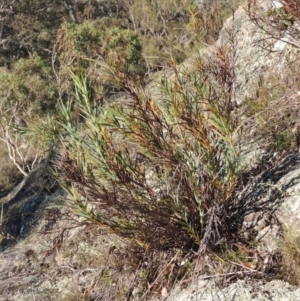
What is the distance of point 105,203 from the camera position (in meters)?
2.63

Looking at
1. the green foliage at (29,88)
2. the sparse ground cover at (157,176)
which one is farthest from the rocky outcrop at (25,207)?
the green foliage at (29,88)

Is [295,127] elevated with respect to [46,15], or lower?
elevated

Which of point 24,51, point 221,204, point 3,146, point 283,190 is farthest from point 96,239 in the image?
point 24,51

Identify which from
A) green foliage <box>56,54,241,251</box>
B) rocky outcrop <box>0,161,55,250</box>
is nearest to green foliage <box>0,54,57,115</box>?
rocky outcrop <box>0,161,55,250</box>

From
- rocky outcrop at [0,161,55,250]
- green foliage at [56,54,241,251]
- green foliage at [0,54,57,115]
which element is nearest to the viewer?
green foliage at [56,54,241,251]

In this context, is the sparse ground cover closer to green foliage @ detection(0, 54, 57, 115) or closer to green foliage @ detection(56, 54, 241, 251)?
green foliage @ detection(56, 54, 241, 251)

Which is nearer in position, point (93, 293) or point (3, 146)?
point (93, 293)

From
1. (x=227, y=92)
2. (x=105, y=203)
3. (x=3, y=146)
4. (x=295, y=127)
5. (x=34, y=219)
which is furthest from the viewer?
(x=3, y=146)

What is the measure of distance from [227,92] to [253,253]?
0.91 meters

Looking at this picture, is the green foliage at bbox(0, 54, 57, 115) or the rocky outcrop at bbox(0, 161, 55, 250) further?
the green foliage at bbox(0, 54, 57, 115)

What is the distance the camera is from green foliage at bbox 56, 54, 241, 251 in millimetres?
2531

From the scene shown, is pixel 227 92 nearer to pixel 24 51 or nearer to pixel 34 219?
pixel 34 219

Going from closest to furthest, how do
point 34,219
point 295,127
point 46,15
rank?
1. point 295,127
2. point 34,219
3. point 46,15

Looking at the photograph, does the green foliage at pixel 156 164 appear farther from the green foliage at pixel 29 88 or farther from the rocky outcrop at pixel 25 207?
the green foliage at pixel 29 88
